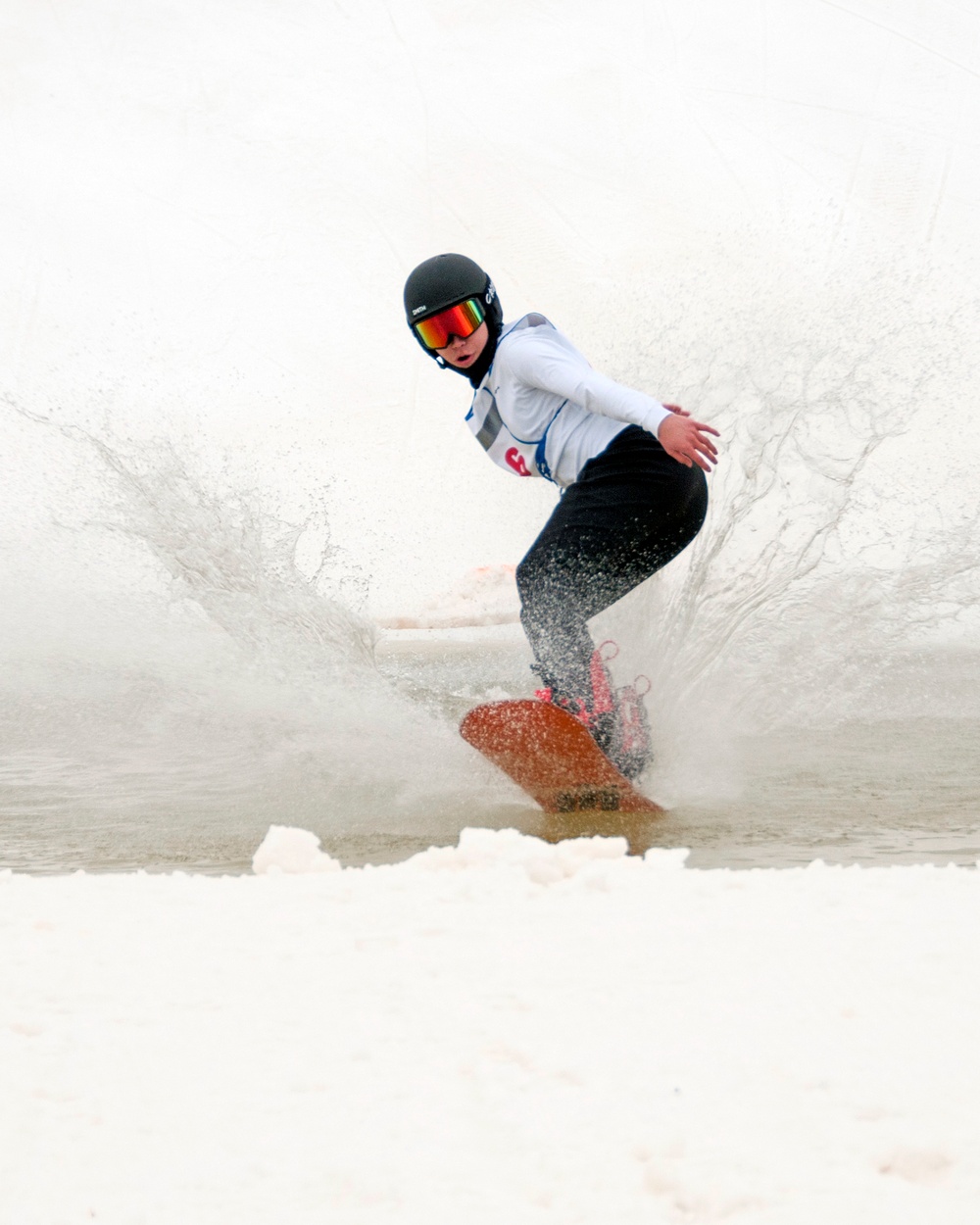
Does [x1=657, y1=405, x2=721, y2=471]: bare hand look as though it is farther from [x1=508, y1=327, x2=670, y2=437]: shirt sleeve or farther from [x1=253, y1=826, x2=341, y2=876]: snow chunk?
[x1=253, y1=826, x2=341, y2=876]: snow chunk

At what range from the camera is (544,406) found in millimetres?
3596

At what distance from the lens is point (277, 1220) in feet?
3.09

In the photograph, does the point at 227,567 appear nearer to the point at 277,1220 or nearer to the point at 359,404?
the point at 277,1220

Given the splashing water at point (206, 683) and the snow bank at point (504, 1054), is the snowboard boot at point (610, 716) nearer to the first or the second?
the splashing water at point (206, 683)

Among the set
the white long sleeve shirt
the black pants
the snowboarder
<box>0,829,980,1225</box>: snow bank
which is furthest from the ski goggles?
<box>0,829,980,1225</box>: snow bank

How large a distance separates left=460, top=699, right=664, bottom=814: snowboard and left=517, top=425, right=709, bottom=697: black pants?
0.91ft

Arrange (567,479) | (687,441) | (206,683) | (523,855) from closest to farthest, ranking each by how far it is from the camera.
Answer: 1. (523,855)
2. (687,441)
3. (567,479)
4. (206,683)

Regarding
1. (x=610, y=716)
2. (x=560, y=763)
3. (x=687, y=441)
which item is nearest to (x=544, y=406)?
(x=687, y=441)

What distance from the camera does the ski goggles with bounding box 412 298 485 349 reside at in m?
3.49

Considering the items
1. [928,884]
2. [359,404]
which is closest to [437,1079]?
[928,884]

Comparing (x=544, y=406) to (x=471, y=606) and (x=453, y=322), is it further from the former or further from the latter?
(x=471, y=606)

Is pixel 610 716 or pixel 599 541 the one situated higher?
pixel 599 541

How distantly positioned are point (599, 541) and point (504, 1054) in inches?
94.5

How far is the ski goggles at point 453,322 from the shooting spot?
3488mm
